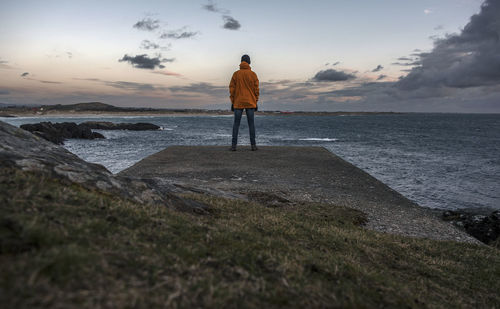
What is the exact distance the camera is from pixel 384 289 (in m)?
2.64

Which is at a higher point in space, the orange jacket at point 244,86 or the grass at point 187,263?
the orange jacket at point 244,86

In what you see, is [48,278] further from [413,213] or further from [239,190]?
[413,213]

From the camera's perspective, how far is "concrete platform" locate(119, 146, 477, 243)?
19.9 feet

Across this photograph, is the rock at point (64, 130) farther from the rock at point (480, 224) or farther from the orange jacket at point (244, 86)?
the rock at point (480, 224)

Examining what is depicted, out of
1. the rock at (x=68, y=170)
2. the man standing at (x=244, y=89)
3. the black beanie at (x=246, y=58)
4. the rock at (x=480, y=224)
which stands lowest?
the rock at (x=480, y=224)

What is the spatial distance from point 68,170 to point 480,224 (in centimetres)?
1082

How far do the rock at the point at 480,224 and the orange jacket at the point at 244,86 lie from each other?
25.9ft

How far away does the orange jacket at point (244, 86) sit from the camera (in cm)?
1170

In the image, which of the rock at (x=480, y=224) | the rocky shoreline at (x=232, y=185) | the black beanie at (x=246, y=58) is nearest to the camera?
the rocky shoreline at (x=232, y=185)

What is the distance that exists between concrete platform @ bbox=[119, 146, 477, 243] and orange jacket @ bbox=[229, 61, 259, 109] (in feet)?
6.48

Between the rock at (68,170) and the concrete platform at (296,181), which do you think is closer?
the rock at (68,170)

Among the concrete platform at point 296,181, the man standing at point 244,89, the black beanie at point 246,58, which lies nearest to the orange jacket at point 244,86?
the man standing at point 244,89

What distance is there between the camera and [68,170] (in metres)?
3.69

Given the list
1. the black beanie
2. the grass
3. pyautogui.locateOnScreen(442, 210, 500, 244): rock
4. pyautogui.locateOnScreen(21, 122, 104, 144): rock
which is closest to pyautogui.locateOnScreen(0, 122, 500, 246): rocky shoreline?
pyautogui.locateOnScreen(442, 210, 500, 244): rock
